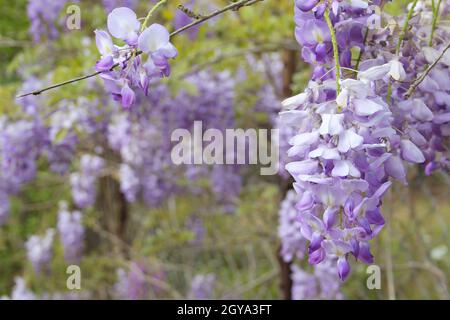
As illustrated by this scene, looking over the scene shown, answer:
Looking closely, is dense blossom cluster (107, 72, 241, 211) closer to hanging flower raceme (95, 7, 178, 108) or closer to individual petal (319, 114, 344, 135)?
hanging flower raceme (95, 7, 178, 108)

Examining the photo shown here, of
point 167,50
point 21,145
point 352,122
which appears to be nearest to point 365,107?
point 352,122

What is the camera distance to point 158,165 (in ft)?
9.98

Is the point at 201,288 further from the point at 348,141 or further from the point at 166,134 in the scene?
the point at 348,141

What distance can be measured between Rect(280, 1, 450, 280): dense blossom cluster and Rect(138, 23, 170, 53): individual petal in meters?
0.17

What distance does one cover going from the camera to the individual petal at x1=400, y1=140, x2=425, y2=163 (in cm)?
89

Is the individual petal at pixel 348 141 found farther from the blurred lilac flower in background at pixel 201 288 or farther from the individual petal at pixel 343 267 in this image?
the blurred lilac flower in background at pixel 201 288

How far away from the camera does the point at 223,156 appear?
2.90m

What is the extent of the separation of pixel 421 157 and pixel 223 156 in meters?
2.03

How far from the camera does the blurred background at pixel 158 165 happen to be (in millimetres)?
2398

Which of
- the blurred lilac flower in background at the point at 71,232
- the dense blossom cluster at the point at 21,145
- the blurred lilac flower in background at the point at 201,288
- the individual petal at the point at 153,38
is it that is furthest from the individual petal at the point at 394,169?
the blurred lilac flower in background at the point at 71,232

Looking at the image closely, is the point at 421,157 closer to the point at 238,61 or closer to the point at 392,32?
the point at 392,32

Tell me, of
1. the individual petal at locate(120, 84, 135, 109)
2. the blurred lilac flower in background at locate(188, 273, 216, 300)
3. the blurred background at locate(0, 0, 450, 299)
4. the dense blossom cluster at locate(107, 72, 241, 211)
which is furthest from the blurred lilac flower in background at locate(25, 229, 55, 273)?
the individual petal at locate(120, 84, 135, 109)

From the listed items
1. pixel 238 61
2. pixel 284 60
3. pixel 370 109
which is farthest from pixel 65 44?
pixel 370 109

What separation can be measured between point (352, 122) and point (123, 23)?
1.02 feet
